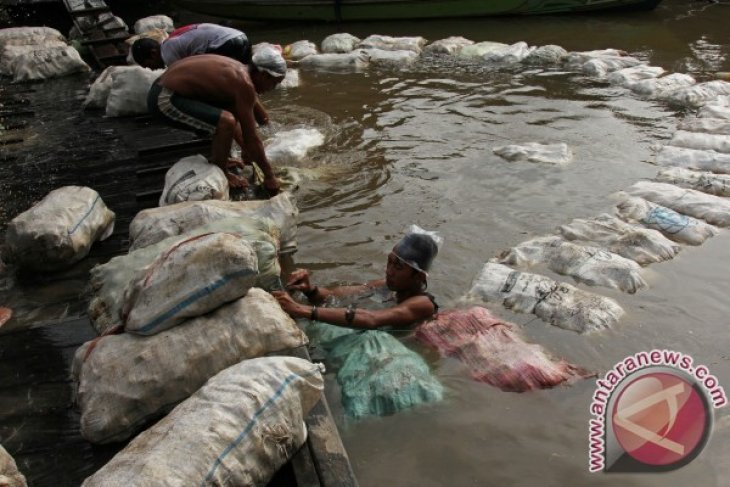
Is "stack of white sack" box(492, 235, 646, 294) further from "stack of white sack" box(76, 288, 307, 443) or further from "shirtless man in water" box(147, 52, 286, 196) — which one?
"stack of white sack" box(76, 288, 307, 443)

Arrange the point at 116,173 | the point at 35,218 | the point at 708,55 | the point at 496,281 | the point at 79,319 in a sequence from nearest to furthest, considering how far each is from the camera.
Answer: the point at 79,319 → the point at 35,218 → the point at 496,281 → the point at 116,173 → the point at 708,55

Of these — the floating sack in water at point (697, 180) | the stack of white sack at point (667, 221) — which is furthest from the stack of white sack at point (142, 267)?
the floating sack in water at point (697, 180)

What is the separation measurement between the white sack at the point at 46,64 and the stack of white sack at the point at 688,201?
805cm

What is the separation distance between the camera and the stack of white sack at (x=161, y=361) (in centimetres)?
238

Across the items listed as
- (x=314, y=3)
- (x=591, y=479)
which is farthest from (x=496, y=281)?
(x=314, y=3)

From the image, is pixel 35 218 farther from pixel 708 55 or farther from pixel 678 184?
pixel 708 55

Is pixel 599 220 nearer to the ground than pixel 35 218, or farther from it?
nearer to the ground

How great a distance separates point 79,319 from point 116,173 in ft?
7.87

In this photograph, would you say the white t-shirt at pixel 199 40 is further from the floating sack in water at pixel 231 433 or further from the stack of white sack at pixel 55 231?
the floating sack in water at pixel 231 433

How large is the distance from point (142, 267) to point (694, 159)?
5097 mm

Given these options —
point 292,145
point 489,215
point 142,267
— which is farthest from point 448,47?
point 142,267

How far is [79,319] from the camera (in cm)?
327

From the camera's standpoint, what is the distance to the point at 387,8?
13.1 meters

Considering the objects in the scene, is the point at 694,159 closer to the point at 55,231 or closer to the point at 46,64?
the point at 55,231
